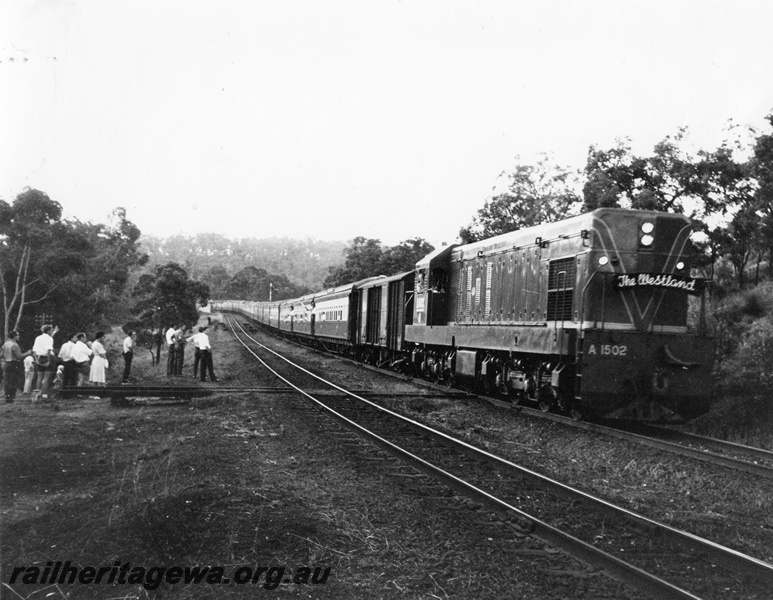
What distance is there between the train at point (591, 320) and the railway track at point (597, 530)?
112 inches

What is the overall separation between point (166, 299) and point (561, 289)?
18056 mm

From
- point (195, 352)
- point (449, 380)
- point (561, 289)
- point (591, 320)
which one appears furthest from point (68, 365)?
point (591, 320)

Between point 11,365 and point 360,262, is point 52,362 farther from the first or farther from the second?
point 360,262

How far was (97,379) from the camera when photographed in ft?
55.2

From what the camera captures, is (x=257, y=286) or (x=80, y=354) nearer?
(x=80, y=354)

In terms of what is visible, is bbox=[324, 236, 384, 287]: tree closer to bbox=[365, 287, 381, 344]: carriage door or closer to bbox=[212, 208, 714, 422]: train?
bbox=[365, 287, 381, 344]: carriage door

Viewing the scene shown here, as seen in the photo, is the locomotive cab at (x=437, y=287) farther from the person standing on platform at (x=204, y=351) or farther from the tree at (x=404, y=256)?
the tree at (x=404, y=256)

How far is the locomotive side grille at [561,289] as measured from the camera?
11.8 m

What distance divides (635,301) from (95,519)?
8.66 meters

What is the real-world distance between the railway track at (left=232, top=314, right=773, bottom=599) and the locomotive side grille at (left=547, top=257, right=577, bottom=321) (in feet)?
11.3

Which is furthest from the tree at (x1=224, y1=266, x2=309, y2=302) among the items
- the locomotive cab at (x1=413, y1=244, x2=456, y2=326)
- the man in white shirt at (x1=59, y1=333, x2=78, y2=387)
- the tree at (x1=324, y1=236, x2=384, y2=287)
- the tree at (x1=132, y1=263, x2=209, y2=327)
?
the man in white shirt at (x1=59, y1=333, x2=78, y2=387)

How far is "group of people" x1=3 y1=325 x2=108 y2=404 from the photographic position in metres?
13.9

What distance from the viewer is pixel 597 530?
6.01m

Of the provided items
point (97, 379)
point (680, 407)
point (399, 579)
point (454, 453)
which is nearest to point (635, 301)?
point (680, 407)
